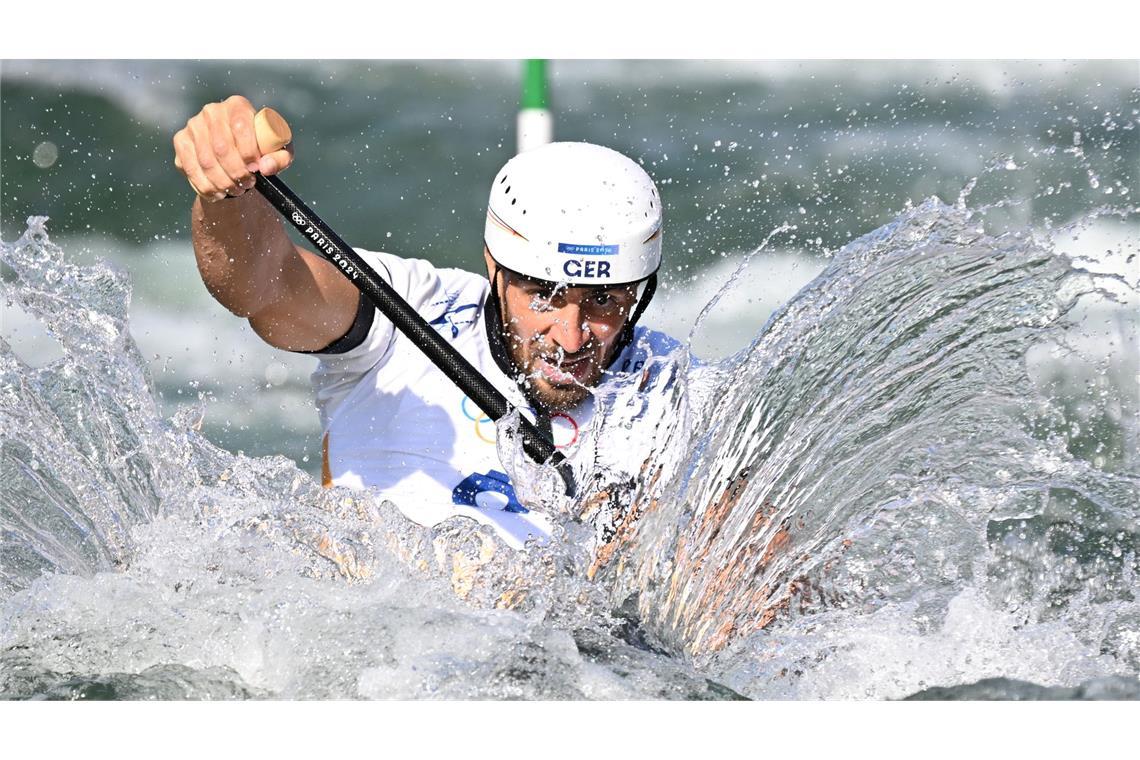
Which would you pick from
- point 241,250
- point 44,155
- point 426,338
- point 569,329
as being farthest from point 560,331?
point 44,155

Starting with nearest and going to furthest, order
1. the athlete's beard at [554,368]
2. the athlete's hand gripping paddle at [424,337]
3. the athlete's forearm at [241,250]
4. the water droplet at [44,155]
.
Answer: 1. the athlete's forearm at [241,250]
2. the athlete's hand gripping paddle at [424,337]
3. the athlete's beard at [554,368]
4. the water droplet at [44,155]

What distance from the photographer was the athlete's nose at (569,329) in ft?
10.4

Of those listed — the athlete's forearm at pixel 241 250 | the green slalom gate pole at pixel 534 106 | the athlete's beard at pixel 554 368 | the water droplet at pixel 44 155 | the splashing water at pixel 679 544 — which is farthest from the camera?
the water droplet at pixel 44 155

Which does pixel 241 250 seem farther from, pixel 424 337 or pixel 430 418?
pixel 430 418

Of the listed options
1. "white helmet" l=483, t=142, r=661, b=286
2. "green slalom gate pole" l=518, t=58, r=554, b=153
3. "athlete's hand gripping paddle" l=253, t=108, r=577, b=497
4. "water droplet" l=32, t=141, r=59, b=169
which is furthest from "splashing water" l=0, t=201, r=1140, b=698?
"water droplet" l=32, t=141, r=59, b=169

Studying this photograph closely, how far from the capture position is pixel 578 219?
10.3ft

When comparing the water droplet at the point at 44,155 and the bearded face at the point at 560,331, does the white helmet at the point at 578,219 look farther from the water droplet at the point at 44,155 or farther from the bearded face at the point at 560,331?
the water droplet at the point at 44,155

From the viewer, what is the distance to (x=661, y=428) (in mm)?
3283

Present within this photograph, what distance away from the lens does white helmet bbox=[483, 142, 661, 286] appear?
3139 mm

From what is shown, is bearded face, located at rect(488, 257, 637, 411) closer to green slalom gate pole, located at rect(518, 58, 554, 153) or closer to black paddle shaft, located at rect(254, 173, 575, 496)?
black paddle shaft, located at rect(254, 173, 575, 496)

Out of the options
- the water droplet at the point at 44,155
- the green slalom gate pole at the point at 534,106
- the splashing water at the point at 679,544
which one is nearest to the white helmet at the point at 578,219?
the splashing water at the point at 679,544

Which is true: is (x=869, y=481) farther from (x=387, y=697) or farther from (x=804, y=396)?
(x=387, y=697)

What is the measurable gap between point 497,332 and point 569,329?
23cm

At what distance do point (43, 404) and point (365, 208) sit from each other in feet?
11.8
